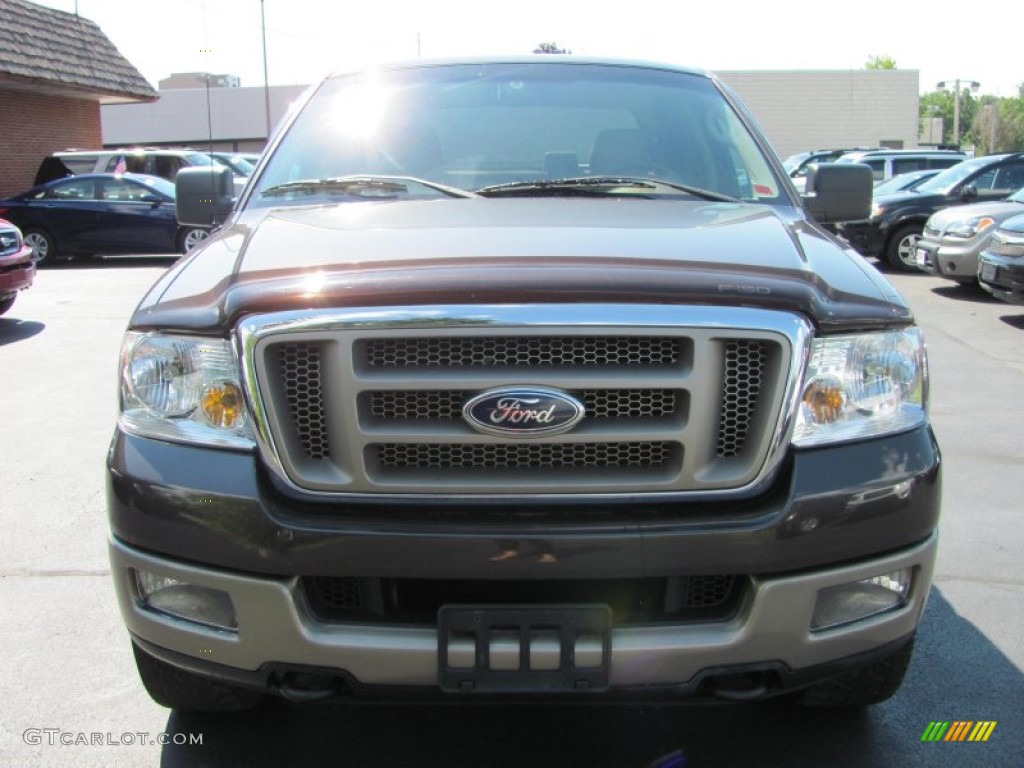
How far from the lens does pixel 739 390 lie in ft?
7.39

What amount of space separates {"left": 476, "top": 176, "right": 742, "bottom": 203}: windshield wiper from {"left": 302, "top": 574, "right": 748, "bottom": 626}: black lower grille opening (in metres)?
1.45

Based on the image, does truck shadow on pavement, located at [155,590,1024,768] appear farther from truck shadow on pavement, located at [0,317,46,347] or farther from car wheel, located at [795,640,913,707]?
truck shadow on pavement, located at [0,317,46,347]

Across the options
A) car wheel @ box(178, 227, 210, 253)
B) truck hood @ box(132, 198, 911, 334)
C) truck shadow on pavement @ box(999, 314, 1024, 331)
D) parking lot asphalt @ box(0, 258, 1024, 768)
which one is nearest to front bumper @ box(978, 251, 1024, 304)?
truck shadow on pavement @ box(999, 314, 1024, 331)

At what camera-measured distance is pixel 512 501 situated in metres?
2.23

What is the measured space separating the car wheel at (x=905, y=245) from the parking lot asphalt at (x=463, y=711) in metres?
10.2

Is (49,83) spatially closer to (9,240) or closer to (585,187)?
(9,240)

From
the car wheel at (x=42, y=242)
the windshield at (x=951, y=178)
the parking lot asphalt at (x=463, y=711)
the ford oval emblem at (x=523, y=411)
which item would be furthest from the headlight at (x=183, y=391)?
the car wheel at (x=42, y=242)

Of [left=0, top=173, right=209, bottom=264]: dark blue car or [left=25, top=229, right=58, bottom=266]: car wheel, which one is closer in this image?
[left=0, top=173, right=209, bottom=264]: dark blue car

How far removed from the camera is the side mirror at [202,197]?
12.8 ft

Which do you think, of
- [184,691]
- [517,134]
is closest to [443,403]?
[184,691]

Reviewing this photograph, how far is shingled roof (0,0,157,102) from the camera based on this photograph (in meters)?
19.0

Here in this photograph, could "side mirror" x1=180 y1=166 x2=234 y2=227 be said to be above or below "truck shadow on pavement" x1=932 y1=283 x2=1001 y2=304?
above

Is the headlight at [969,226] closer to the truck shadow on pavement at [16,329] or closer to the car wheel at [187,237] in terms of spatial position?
the truck shadow on pavement at [16,329]

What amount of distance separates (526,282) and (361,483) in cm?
56
